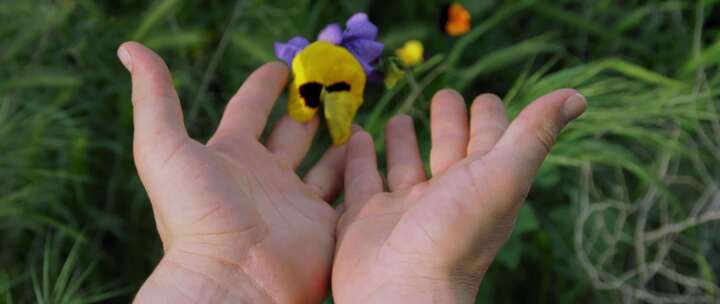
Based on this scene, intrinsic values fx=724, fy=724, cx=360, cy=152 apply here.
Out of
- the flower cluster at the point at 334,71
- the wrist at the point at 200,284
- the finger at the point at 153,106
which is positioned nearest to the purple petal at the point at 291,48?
the flower cluster at the point at 334,71

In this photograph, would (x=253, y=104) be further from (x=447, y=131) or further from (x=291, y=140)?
(x=447, y=131)

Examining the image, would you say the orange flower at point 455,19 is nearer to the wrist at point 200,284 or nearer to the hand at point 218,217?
the hand at point 218,217

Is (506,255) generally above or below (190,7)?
below

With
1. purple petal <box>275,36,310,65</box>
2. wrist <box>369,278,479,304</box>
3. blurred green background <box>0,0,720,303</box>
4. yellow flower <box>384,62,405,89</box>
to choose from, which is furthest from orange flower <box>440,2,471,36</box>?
wrist <box>369,278,479,304</box>

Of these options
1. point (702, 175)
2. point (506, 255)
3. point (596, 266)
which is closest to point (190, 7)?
point (506, 255)

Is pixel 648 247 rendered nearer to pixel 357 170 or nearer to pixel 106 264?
pixel 357 170

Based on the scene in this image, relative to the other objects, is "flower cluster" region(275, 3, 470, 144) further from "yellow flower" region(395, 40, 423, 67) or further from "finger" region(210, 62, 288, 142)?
"yellow flower" region(395, 40, 423, 67)
